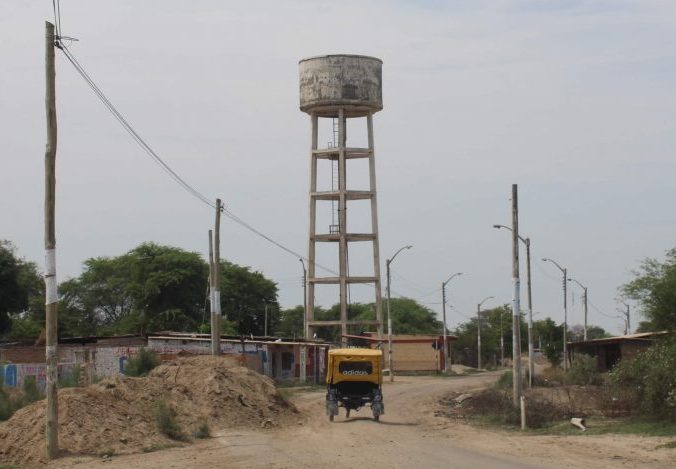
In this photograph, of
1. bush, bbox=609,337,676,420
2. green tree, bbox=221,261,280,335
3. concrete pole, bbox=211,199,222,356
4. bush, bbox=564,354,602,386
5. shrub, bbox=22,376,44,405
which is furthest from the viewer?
green tree, bbox=221,261,280,335

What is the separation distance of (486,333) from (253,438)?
100.0 meters

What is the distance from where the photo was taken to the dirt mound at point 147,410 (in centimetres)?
2794

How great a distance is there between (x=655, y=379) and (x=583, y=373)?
25459 mm

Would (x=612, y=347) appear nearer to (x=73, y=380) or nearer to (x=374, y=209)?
(x=374, y=209)

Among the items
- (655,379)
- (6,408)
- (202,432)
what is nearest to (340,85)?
(6,408)

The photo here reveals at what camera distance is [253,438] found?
31.2 m

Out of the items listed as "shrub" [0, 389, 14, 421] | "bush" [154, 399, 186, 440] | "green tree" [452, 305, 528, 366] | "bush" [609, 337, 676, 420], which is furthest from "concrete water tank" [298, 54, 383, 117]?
"green tree" [452, 305, 528, 366]

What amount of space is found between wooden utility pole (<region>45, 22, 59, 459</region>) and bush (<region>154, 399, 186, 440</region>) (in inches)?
176

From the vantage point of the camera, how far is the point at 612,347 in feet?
228

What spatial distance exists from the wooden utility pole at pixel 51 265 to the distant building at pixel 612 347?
36166mm

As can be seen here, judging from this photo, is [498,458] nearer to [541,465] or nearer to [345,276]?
[541,465]

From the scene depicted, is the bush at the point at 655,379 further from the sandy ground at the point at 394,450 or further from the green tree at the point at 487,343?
the green tree at the point at 487,343

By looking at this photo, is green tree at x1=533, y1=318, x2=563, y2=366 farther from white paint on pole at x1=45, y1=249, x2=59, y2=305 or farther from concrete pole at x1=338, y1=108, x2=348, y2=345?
white paint on pole at x1=45, y1=249, x2=59, y2=305

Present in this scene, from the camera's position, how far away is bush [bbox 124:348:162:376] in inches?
1797
